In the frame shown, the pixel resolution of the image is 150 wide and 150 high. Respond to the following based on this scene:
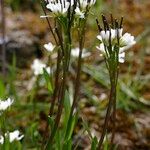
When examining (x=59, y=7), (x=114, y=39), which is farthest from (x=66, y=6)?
(x=114, y=39)

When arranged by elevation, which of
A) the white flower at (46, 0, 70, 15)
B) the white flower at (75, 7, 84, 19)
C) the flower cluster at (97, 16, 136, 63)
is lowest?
the flower cluster at (97, 16, 136, 63)

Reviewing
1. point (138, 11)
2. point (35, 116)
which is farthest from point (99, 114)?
point (138, 11)

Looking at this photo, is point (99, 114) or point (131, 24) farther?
point (131, 24)

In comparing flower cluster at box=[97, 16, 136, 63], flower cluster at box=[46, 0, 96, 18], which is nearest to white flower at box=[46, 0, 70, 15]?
flower cluster at box=[46, 0, 96, 18]

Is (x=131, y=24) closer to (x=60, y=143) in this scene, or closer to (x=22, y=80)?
(x=22, y=80)

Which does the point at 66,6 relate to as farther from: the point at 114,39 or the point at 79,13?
the point at 114,39

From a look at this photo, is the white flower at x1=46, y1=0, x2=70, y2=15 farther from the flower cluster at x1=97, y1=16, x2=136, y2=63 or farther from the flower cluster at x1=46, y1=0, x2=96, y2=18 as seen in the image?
the flower cluster at x1=97, y1=16, x2=136, y2=63

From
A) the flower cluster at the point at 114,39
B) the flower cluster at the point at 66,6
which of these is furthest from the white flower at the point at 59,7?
the flower cluster at the point at 114,39

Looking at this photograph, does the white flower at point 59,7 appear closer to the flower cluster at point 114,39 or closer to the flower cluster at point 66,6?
the flower cluster at point 66,6
